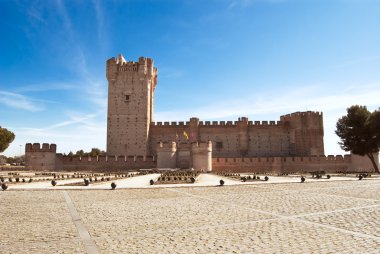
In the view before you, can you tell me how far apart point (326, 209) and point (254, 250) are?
4.42m

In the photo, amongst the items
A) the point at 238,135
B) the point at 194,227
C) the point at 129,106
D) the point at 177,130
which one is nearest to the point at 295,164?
the point at 238,135

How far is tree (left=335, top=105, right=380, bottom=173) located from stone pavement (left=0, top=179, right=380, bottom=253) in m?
24.5

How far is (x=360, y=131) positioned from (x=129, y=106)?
28927 millimetres

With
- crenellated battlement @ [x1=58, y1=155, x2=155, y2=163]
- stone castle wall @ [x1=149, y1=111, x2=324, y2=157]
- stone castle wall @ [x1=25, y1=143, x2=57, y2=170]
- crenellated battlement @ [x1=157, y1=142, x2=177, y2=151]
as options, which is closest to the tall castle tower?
stone castle wall @ [x1=149, y1=111, x2=324, y2=157]

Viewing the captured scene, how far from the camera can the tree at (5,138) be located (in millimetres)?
42125

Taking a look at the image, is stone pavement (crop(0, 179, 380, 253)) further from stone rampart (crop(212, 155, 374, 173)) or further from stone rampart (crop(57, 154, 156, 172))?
stone rampart (crop(57, 154, 156, 172))

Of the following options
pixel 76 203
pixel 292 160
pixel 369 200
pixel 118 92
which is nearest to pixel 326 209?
pixel 369 200

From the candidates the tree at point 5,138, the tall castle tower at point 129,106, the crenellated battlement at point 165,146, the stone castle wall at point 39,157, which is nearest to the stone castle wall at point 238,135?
the tall castle tower at point 129,106

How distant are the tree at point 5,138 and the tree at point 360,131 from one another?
1727 inches

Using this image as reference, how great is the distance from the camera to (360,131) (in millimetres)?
31406

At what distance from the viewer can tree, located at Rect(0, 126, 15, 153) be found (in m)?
42.1

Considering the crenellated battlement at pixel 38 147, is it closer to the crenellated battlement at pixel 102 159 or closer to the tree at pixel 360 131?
the crenellated battlement at pixel 102 159

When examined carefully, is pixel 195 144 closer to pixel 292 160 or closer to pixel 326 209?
pixel 292 160

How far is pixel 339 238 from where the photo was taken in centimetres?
502
